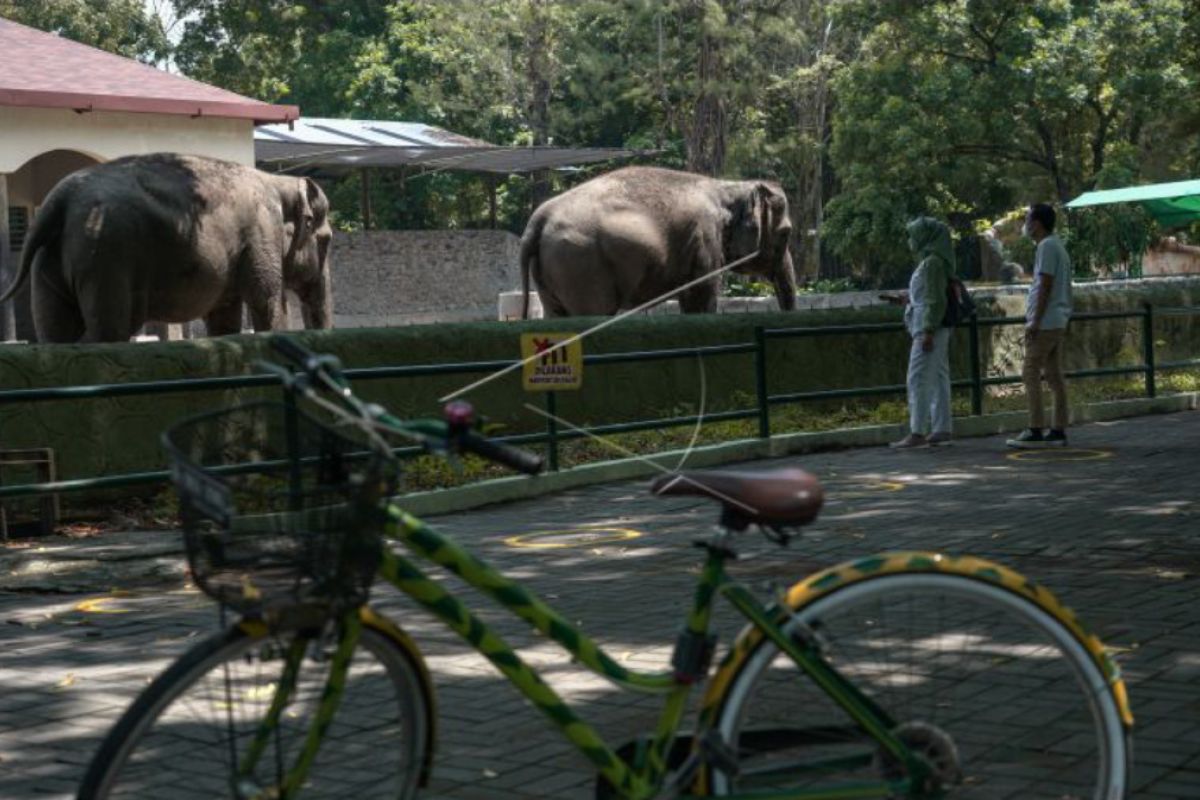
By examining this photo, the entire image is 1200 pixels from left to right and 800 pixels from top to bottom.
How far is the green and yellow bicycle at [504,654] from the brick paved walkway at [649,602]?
1.41 m

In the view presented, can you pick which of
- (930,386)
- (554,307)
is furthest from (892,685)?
(554,307)

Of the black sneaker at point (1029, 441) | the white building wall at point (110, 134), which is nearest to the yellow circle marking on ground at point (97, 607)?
the black sneaker at point (1029, 441)

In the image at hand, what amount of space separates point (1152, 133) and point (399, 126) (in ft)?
54.1

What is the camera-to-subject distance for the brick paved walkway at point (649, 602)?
6113mm

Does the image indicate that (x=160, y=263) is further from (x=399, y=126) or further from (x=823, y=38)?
(x=823, y=38)

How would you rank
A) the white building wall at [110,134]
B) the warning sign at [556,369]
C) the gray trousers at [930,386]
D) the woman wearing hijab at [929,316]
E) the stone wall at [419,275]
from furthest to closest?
1. the stone wall at [419,275]
2. the white building wall at [110,134]
3. the gray trousers at [930,386]
4. the woman wearing hijab at [929,316]
5. the warning sign at [556,369]

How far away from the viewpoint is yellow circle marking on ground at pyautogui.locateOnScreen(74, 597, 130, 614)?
9314mm

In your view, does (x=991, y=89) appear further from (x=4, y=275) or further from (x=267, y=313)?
(x=267, y=313)

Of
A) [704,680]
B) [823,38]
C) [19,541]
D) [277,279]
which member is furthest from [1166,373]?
[823,38]

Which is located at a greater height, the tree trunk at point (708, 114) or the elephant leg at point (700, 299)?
the tree trunk at point (708, 114)

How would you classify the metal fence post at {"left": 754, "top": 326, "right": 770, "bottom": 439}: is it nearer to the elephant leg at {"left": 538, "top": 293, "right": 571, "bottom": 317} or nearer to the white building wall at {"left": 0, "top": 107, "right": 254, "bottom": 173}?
the elephant leg at {"left": 538, "top": 293, "right": 571, "bottom": 317}

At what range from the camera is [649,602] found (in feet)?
29.4

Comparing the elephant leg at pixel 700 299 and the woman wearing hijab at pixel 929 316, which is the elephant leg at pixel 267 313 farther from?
the woman wearing hijab at pixel 929 316

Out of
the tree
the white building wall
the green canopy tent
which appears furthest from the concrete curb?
the tree
